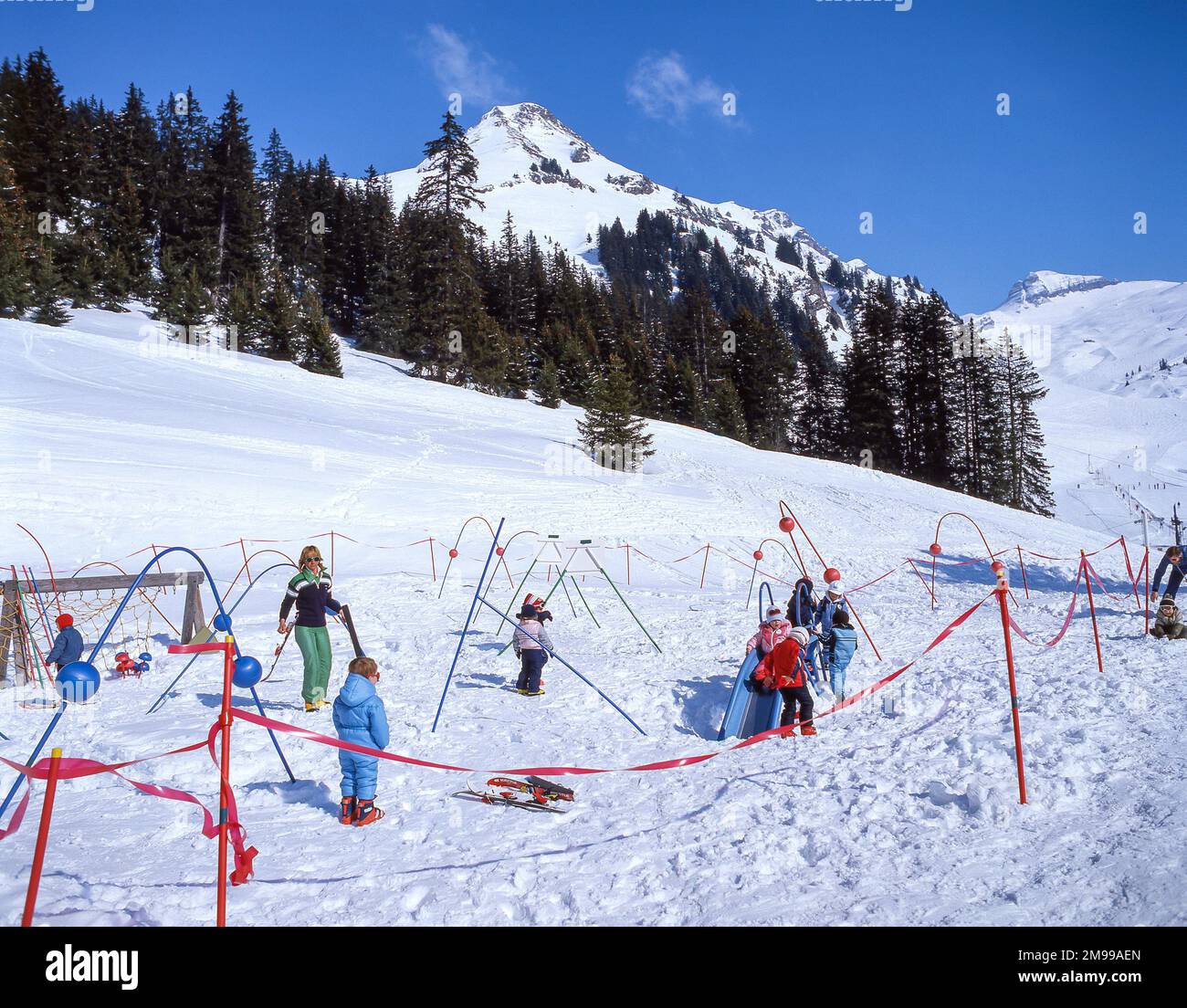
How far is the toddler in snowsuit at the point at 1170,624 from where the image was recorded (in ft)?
31.5

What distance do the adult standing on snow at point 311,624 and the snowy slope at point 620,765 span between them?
1.20 ft

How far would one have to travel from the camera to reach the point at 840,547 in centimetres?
2150

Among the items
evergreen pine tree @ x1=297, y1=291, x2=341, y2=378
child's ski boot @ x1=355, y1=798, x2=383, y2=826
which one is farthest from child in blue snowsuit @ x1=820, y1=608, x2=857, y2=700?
evergreen pine tree @ x1=297, y1=291, x2=341, y2=378

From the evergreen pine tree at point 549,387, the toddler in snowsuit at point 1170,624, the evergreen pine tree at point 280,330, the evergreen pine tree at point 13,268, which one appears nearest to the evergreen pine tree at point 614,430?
the evergreen pine tree at point 549,387

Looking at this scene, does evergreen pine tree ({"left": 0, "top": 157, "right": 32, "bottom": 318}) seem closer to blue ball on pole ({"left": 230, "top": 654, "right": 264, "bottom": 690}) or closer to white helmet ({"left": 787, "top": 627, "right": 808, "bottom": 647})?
blue ball on pole ({"left": 230, "top": 654, "right": 264, "bottom": 690})

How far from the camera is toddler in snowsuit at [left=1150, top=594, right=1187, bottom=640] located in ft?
31.5

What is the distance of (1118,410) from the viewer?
87.8 metres

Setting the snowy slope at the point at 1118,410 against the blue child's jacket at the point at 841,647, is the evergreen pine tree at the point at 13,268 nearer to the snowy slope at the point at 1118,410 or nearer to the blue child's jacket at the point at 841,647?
the blue child's jacket at the point at 841,647

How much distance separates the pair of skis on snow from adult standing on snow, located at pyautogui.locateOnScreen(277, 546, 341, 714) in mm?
2869

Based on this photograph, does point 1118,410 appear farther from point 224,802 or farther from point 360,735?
point 224,802

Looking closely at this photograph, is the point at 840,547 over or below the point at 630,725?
over
